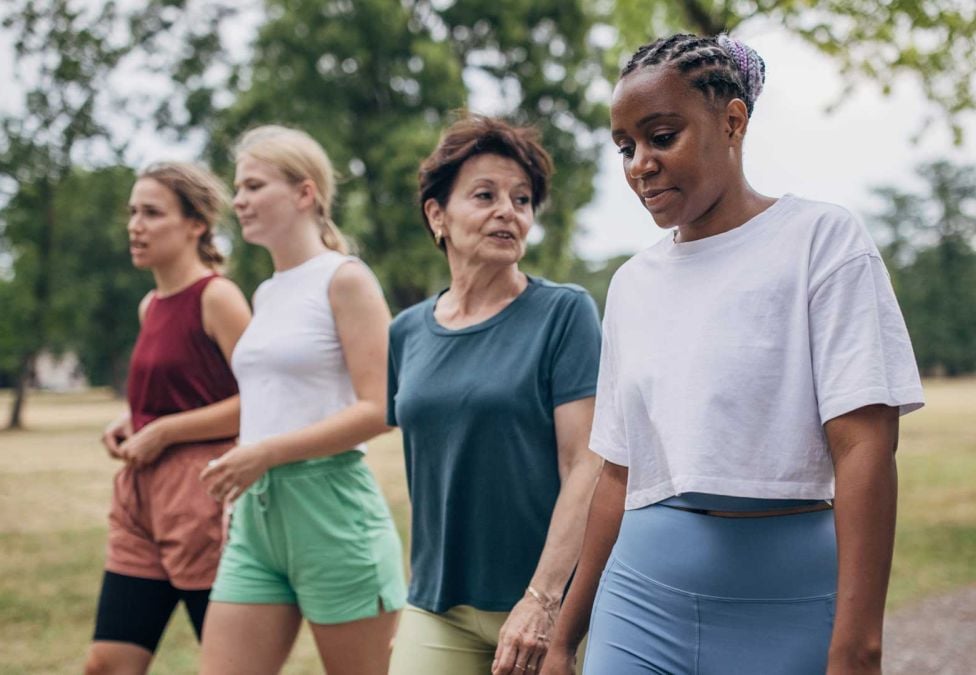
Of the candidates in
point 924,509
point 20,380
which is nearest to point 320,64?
point 20,380

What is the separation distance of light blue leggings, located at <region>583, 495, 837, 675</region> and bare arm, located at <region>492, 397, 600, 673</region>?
534 mm

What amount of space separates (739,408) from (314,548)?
79.5 inches

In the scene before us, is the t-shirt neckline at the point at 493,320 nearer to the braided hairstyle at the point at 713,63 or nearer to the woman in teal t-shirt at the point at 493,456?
the woman in teal t-shirt at the point at 493,456

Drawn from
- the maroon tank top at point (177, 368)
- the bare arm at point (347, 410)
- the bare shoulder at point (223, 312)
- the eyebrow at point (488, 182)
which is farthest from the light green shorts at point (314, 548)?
the eyebrow at point (488, 182)

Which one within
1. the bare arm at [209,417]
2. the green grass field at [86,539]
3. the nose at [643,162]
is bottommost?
the green grass field at [86,539]

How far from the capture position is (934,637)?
7.52 meters

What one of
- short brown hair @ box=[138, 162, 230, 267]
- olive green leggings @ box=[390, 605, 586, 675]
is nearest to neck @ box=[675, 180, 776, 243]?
olive green leggings @ box=[390, 605, 586, 675]

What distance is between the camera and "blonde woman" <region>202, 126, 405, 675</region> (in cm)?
378

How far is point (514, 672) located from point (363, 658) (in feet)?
3.50

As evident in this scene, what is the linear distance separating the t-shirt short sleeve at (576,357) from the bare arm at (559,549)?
0.03m

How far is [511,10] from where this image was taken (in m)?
32.2

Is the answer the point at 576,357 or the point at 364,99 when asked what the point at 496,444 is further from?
the point at 364,99

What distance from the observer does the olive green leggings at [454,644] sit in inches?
124

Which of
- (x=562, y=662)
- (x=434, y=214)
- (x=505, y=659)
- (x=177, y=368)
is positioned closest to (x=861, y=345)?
(x=562, y=662)
